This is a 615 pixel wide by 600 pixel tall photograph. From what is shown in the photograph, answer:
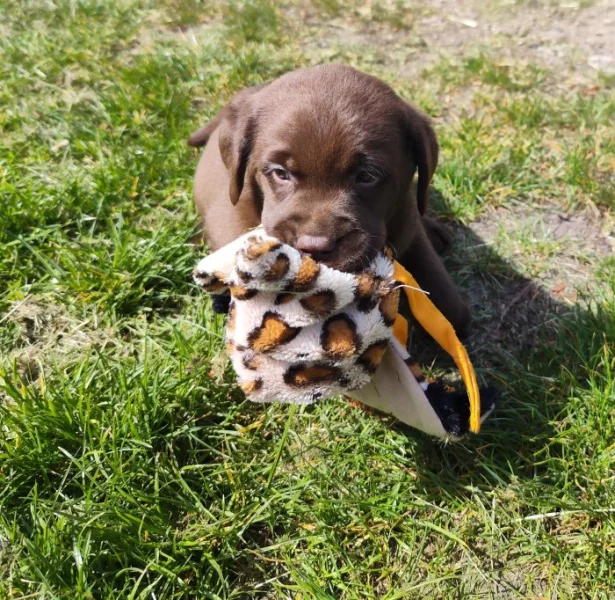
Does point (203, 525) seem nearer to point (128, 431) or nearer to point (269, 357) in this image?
point (128, 431)

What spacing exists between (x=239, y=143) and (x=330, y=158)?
45 cm

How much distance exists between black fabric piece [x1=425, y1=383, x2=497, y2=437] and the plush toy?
43 mm

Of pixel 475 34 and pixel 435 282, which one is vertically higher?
pixel 475 34

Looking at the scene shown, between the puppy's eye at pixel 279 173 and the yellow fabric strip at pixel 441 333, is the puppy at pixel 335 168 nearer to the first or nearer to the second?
the puppy's eye at pixel 279 173

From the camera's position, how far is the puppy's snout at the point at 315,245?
184 cm

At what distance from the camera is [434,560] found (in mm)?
1910

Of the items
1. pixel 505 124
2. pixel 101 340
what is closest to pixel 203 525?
pixel 101 340

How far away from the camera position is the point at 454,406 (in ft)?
6.59

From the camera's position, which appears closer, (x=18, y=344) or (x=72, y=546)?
(x=72, y=546)

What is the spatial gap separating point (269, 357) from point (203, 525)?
2.19 feet

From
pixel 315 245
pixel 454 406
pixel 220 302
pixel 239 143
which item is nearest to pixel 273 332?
pixel 315 245

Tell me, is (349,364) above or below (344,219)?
below

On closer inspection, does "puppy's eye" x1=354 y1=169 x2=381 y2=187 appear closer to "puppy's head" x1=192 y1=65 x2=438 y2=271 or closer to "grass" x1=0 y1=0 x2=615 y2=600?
"puppy's head" x1=192 y1=65 x2=438 y2=271

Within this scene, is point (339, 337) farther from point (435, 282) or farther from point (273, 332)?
point (435, 282)
